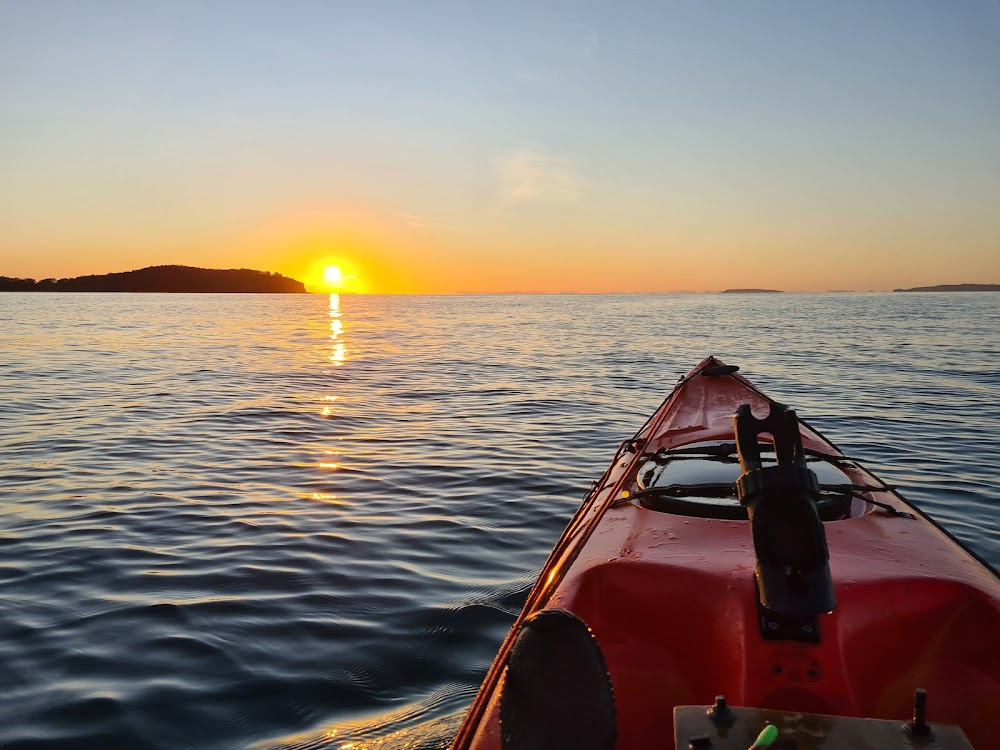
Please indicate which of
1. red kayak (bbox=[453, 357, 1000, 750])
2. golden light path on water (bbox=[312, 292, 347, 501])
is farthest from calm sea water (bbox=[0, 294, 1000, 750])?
red kayak (bbox=[453, 357, 1000, 750])

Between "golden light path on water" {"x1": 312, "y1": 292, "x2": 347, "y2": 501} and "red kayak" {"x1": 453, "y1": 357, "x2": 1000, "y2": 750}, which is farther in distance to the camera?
"golden light path on water" {"x1": 312, "y1": 292, "x2": 347, "y2": 501}

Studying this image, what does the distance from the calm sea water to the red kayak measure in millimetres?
1366

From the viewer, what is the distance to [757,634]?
2783mm

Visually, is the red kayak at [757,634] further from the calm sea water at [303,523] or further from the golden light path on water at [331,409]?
the golden light path on water at [331,409]

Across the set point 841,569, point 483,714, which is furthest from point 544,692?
point 841,569

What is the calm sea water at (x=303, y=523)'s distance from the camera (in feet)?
13.7

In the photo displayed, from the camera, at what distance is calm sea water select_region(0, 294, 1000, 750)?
13.7 ft

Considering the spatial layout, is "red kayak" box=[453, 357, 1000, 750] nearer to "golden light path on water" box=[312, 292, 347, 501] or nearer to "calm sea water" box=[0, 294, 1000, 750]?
"calm sea water" box=[0, 294, 1000, 750]

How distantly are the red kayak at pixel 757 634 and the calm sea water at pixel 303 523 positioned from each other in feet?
4.48

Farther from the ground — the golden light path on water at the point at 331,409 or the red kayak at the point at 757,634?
the red kayak at the point at 757,634

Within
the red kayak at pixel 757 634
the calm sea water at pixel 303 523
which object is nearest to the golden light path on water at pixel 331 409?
the calm sea water at pixel 303 523

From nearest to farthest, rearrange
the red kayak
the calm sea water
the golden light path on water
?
the red kayak, the calm sea water, the golden light path on water

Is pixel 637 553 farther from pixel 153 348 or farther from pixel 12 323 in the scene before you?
pixel 12 323

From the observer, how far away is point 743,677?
8.94 ft
